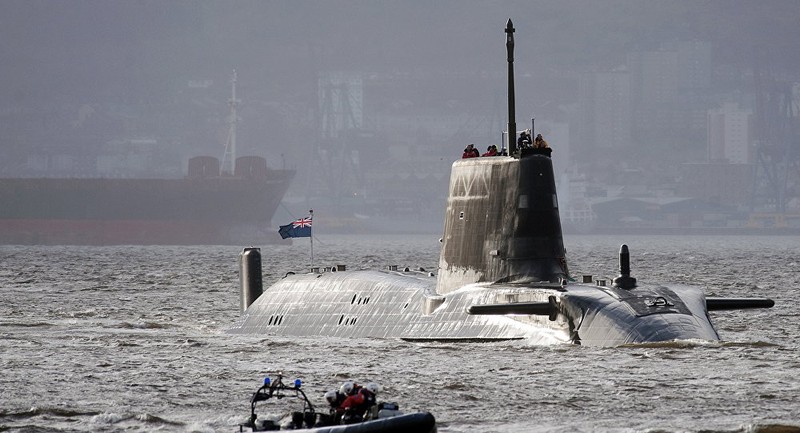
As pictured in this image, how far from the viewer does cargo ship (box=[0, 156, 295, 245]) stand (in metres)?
158

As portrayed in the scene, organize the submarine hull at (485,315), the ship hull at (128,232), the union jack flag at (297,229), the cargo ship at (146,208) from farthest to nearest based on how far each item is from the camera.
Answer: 1. the ship hull at (128,232)
2. the cargo ship at (146,208)
3. the union jack flag at (297,229)
4. the submarine hull at (485,315)

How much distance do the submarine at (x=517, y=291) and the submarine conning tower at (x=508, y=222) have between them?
0.02 metres

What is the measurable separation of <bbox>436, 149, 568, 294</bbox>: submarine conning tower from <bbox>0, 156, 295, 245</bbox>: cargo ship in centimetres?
12751

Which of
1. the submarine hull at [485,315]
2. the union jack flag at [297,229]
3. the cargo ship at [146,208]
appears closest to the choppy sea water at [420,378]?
the submarine hull at [485,315]

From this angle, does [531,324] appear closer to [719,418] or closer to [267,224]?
[719,418]

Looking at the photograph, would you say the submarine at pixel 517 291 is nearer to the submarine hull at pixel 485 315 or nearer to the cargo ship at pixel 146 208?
the submarine hull at pixel 485 315

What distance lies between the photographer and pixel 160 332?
40906 millimetres

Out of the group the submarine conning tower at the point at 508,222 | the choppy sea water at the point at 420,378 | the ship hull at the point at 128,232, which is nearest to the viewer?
the choppy sea water at the point at 420,378

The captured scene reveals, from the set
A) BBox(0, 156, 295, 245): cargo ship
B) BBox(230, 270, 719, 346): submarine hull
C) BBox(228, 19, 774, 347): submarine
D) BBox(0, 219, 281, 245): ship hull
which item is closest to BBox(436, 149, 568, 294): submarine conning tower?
BBox(228, 19, 774, 347): submarine

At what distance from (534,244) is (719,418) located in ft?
30.1

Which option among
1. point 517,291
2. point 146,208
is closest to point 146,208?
point 146,208

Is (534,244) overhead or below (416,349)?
overhead

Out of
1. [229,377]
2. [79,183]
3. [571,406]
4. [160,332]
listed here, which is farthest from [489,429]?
[79,183]

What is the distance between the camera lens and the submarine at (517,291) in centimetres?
3000
